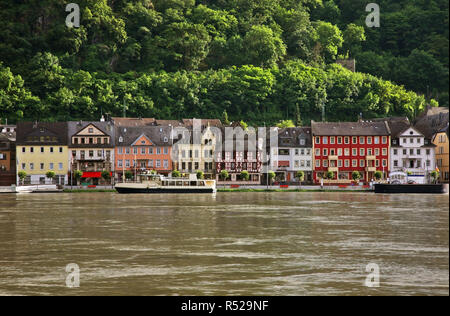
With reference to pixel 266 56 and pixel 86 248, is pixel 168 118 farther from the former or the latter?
pixel 86 248

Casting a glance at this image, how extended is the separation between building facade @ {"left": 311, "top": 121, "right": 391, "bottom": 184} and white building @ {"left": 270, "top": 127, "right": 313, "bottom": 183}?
3.28ft

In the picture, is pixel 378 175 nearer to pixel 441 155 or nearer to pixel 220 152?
pixel 441 155

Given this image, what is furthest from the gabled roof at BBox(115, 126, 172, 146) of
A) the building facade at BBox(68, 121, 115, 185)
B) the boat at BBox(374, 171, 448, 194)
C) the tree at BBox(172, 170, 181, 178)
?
the boat at BBox(374, 171, 448, 194)

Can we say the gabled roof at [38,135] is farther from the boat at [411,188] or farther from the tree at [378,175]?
the boat at [411,188]

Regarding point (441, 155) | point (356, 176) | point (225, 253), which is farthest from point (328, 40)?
point (225, 253)

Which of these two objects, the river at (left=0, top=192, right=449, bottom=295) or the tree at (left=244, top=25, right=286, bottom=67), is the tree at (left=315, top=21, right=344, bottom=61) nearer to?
the tree at (left=244, top=25, right=286, bottom=67)

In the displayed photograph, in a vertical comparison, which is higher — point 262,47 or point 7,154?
point 262,47

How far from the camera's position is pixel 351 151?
4400 inches

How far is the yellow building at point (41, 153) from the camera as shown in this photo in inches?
4200

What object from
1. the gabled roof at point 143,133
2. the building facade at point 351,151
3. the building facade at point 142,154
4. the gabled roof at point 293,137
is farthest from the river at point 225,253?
the gabled roof at point 293,137

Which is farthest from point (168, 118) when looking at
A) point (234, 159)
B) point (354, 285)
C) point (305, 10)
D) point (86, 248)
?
point (354, 285)

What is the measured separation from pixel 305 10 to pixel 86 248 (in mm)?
158665

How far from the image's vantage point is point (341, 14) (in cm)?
19262

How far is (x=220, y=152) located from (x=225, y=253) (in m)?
79.8
